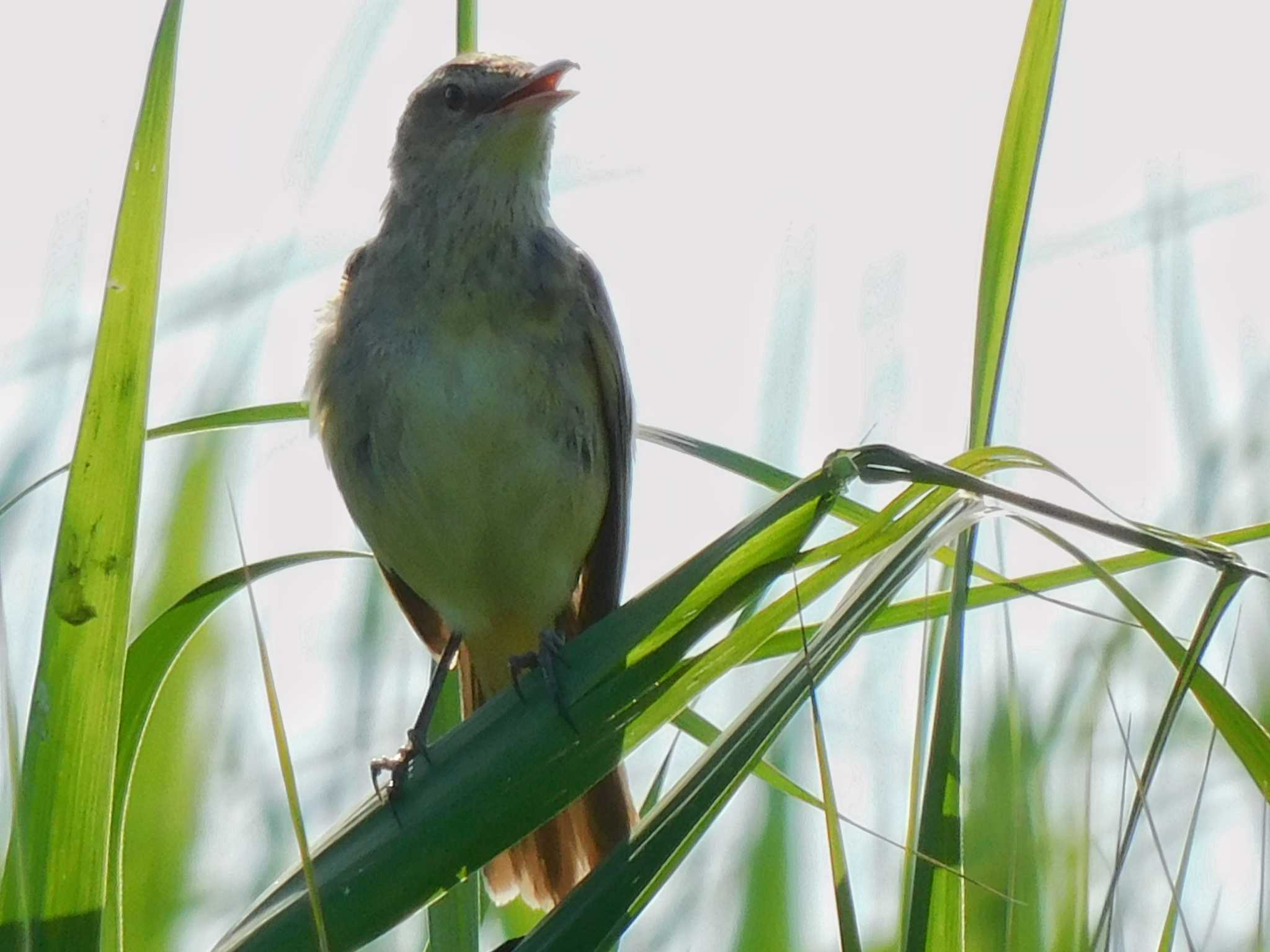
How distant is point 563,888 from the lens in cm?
231

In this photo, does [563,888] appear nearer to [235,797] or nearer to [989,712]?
[235,797]

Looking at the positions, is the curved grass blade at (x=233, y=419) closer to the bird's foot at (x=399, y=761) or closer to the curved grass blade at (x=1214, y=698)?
the bird's foot at (x=399, y=761)

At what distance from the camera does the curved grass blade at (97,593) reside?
1.15 m

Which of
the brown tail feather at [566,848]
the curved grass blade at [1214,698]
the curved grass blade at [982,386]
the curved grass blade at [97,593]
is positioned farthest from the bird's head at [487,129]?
the curved grass blade at [1214,698]

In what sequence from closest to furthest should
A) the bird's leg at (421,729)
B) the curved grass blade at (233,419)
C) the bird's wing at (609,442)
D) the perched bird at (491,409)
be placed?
the curved grass blade at (233,419)
the bird's leg at (421,729)
the perched bird at (491,409)
the bird's wing at (609,442)

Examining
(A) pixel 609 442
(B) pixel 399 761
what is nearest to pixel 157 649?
(B) pixel 399 761

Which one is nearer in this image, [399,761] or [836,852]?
[836,852]

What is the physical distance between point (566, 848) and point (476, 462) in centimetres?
60

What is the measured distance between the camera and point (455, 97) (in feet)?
9.05

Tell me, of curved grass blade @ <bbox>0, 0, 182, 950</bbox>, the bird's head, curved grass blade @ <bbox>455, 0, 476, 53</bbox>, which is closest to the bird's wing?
the bird's head

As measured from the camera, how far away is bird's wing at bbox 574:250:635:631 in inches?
100

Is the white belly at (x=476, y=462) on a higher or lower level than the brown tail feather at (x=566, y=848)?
higher

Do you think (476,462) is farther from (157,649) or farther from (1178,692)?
(1178,692)

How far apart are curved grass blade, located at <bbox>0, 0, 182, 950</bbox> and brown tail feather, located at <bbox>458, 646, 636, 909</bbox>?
3.48ft
